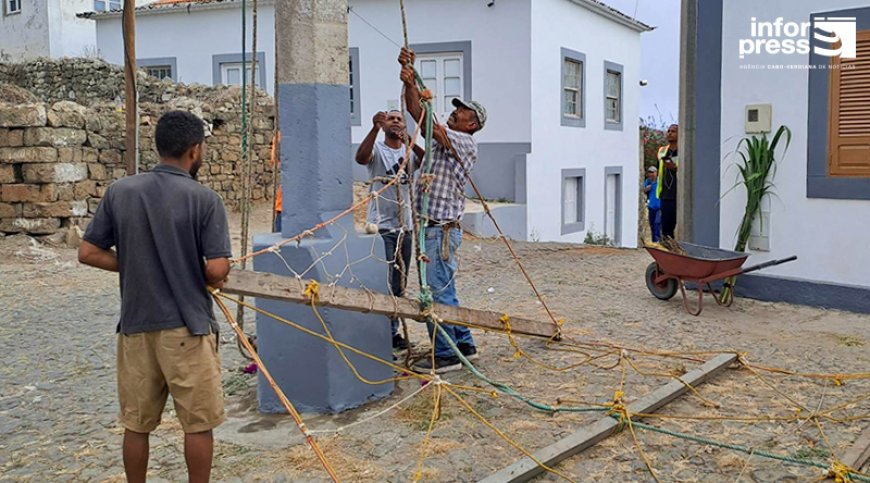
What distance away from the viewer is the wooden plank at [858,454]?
13.1 feet

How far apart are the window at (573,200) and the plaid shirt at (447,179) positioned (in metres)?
12.3

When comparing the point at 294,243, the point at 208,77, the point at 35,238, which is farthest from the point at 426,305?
the point at 208,77

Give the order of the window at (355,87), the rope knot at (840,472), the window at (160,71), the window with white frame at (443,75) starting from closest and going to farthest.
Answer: the rope knot at (840,472) → the window with white frame at (443,75) → the window at (355,87) → the window at (160,71)

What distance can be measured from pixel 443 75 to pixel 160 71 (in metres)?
7.45

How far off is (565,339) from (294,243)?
2.51 m

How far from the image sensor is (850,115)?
7.50m

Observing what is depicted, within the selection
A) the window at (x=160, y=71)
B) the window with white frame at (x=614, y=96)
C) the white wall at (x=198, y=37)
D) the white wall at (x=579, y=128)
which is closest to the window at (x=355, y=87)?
the white wall at (x=198, y=37)

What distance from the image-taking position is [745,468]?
4.02 m

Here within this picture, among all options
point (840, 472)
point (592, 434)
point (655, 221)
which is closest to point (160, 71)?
point (655, 221)

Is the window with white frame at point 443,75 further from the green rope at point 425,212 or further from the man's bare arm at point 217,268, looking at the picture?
the man's bare arm at point 217,268

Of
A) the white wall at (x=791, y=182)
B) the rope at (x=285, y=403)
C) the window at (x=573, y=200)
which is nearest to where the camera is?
the rope at (x=285, y=403)

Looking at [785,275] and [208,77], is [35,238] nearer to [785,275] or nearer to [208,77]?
[208,77]

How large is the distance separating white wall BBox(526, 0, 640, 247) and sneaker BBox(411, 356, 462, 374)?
1084 centimetres

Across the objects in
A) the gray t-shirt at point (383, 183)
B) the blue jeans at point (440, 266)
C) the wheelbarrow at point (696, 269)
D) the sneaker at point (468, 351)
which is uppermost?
the gray t-shirt at point (383, 183)
